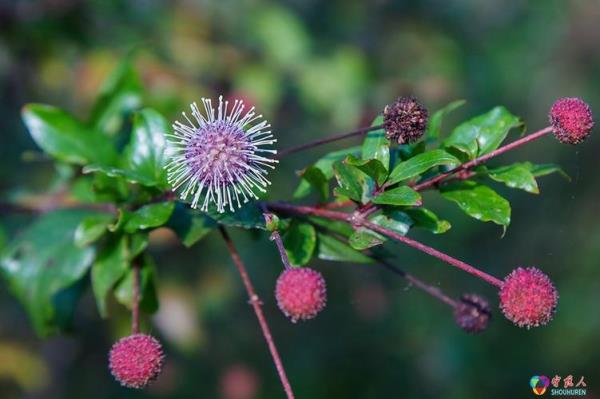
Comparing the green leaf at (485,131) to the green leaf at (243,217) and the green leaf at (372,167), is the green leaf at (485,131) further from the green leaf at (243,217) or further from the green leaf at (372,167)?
the green leaf at (243,217)

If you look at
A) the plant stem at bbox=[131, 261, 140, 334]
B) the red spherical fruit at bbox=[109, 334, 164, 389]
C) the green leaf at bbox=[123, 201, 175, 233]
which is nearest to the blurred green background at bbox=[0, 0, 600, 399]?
the plant stem at bbox=[131, 261, 140, 334]

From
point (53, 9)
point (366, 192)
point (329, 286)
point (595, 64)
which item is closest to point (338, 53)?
point (53, 9)

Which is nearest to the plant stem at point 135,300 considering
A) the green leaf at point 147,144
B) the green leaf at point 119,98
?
the green leaf at point 147,144

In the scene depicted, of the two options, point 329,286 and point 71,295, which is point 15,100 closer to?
point 71,295

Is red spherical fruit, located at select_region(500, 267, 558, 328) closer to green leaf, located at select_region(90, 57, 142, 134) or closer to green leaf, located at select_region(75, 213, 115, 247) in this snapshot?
green leaf, located at select_region(75, 213, 115, 247)

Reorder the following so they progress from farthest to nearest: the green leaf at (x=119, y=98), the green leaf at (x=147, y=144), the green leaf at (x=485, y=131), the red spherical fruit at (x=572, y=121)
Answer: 1. the green leaf at (x=119, y=98)
2. the green leaf at (x=147, y=144)
3. the green leaf at (x=485, y=131)
4. the red spherical fruit at (x=572, y=121)

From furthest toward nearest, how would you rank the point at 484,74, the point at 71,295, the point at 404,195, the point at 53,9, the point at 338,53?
the point at 484,74 → the point at 338,53 → the point at 53,9 → the point at 71,295 → the point at 404,195

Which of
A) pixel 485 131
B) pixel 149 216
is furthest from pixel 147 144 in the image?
pixel 485 131
